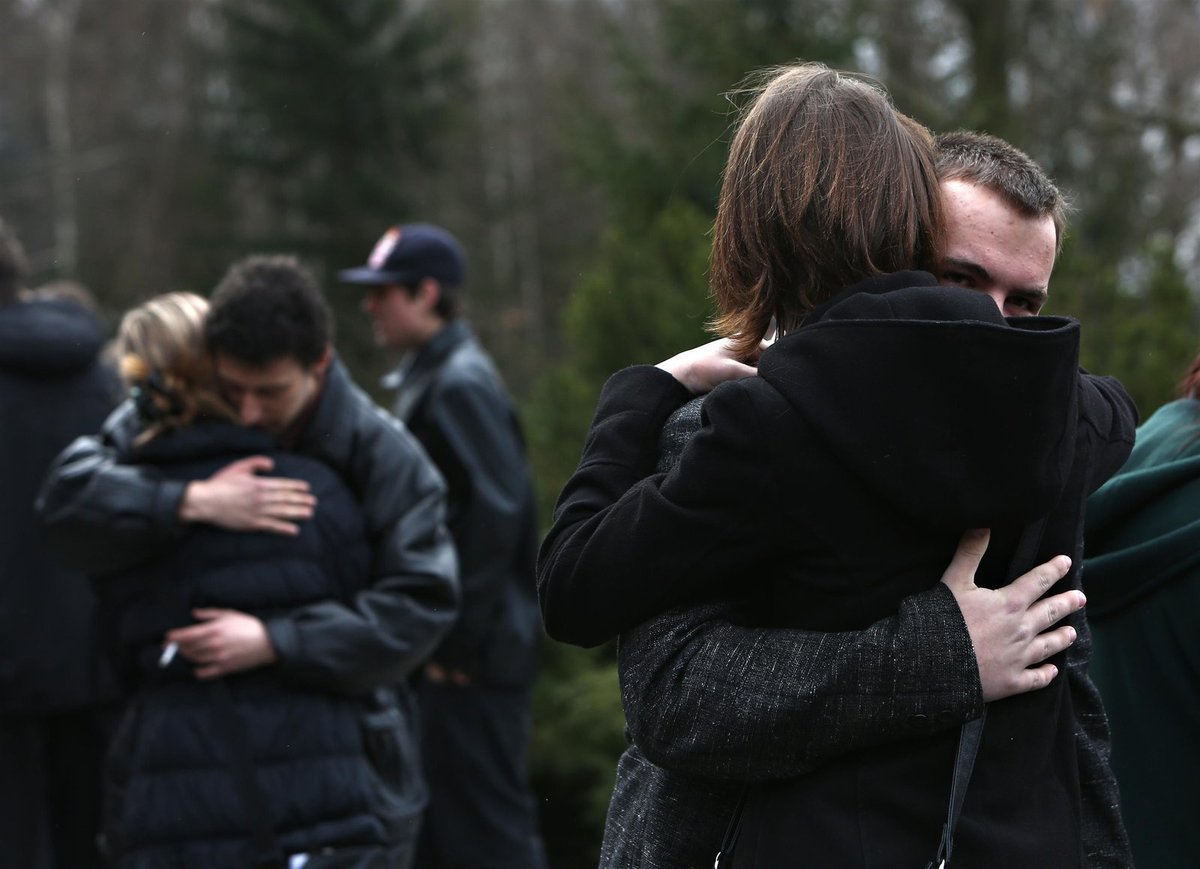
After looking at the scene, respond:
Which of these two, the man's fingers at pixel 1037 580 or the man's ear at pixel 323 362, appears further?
the man's ear at pixel 323 362

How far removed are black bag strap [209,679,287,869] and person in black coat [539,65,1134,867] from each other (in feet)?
5.05

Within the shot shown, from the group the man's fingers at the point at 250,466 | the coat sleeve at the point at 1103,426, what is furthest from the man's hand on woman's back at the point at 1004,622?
the man's fingers at the point at 250,466

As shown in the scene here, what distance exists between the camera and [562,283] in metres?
23.0

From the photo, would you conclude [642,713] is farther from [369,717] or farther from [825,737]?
[369,717]

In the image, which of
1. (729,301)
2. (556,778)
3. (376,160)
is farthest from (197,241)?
(729,301)

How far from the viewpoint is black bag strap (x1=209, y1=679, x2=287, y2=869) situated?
10.1 feet

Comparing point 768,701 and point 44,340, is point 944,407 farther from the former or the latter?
point 44,340

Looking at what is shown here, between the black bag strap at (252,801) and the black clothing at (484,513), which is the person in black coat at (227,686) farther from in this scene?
the black clothing at (484,513)

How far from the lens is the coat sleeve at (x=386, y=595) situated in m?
3.26

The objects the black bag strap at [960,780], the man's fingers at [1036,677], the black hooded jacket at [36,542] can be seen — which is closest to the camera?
the black bag strap at [960,780]

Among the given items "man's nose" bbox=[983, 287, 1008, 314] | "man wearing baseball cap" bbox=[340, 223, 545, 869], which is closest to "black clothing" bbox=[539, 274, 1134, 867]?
"man's nose" bbox=[983, 287, 1008, 314]

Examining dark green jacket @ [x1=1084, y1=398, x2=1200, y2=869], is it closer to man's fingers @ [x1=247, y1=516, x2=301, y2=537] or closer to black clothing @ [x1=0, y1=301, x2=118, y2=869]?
man's fingers @ [x1=247, y1=516, x2=301, y2=537]

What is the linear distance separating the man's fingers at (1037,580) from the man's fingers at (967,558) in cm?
7

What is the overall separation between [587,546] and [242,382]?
193 cm
